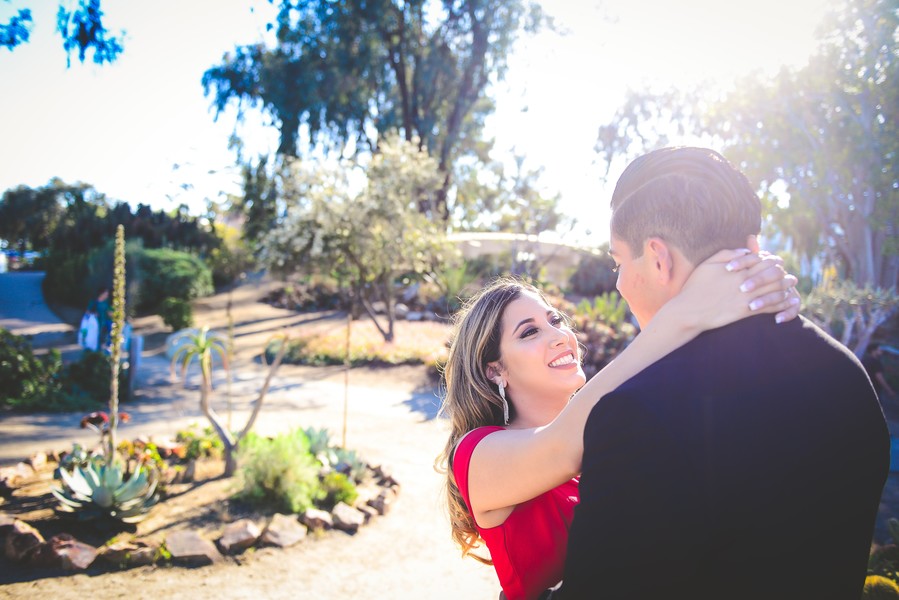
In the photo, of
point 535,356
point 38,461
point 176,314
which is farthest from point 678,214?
point 176,314

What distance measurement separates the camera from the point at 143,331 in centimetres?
1930

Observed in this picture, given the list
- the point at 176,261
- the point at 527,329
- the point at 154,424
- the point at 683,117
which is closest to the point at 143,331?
the point at 176,261

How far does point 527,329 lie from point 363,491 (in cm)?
493

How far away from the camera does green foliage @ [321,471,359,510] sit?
20.0 feet

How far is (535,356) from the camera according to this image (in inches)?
81.4

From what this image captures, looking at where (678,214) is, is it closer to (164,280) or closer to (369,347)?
(369,347)

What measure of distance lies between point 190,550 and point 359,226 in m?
11.5

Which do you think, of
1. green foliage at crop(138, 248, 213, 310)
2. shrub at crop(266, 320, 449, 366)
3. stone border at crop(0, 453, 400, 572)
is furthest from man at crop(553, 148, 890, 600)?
green foliage at crop(138, 248, 213, 310)

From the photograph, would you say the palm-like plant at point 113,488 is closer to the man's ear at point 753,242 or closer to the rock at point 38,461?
the rock at point 38,461

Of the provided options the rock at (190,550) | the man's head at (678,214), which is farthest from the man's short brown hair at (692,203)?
the rock at (190,550)

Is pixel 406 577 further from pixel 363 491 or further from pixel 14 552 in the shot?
pixel 14 552

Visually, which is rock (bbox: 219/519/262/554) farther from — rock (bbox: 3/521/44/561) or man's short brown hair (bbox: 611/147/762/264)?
man's short brown hair (bbox: 611/147/762/264)

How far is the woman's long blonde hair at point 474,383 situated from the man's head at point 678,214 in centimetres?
75

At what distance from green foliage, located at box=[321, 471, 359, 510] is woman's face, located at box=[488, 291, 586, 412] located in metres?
4.41
